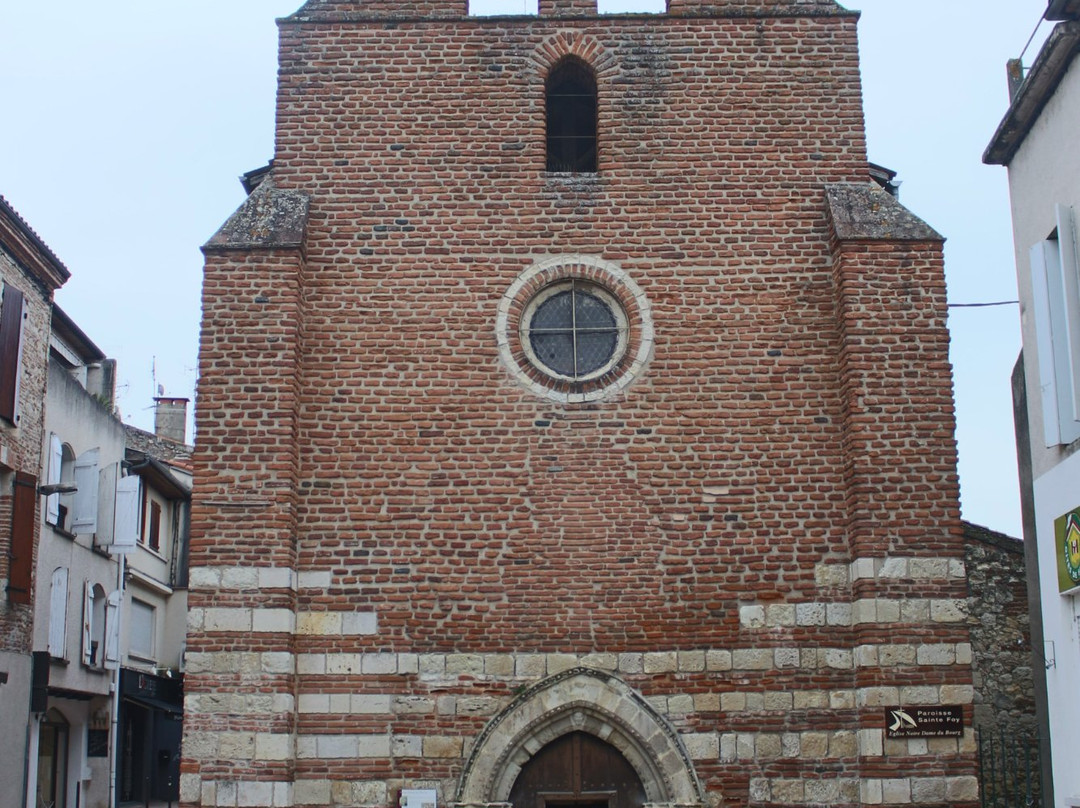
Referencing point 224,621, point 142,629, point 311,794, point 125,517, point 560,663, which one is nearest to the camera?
point 311,794

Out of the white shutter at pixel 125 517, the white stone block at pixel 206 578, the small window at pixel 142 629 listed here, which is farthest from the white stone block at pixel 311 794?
the small window at pixel 142 629

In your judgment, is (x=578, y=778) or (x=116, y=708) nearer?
(x=578, y=778)

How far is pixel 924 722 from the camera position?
1085cm

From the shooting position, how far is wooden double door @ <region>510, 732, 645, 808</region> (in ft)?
36.6

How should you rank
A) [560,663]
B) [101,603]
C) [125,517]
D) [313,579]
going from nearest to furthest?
1. [560,663]
2. [313,579]
3. [125,517]
4. [101,603]

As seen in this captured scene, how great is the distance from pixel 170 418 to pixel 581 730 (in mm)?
21262

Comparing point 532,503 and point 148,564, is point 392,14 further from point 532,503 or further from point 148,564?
point 148,564

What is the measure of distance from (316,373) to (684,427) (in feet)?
10.9

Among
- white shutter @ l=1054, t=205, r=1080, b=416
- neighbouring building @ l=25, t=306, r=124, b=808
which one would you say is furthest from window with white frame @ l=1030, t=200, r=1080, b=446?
neighbouring building @ l=25, t=306, r=124, b=808

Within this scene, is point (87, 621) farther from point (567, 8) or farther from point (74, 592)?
point (567, 8)

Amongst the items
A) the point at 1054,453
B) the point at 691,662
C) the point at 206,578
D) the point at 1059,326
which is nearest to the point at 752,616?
the point at 691,662

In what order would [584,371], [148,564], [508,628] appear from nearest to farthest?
[508,628], [584,371], [148,564]

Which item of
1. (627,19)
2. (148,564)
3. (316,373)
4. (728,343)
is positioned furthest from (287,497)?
(148,564)

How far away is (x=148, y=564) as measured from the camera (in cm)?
2531
